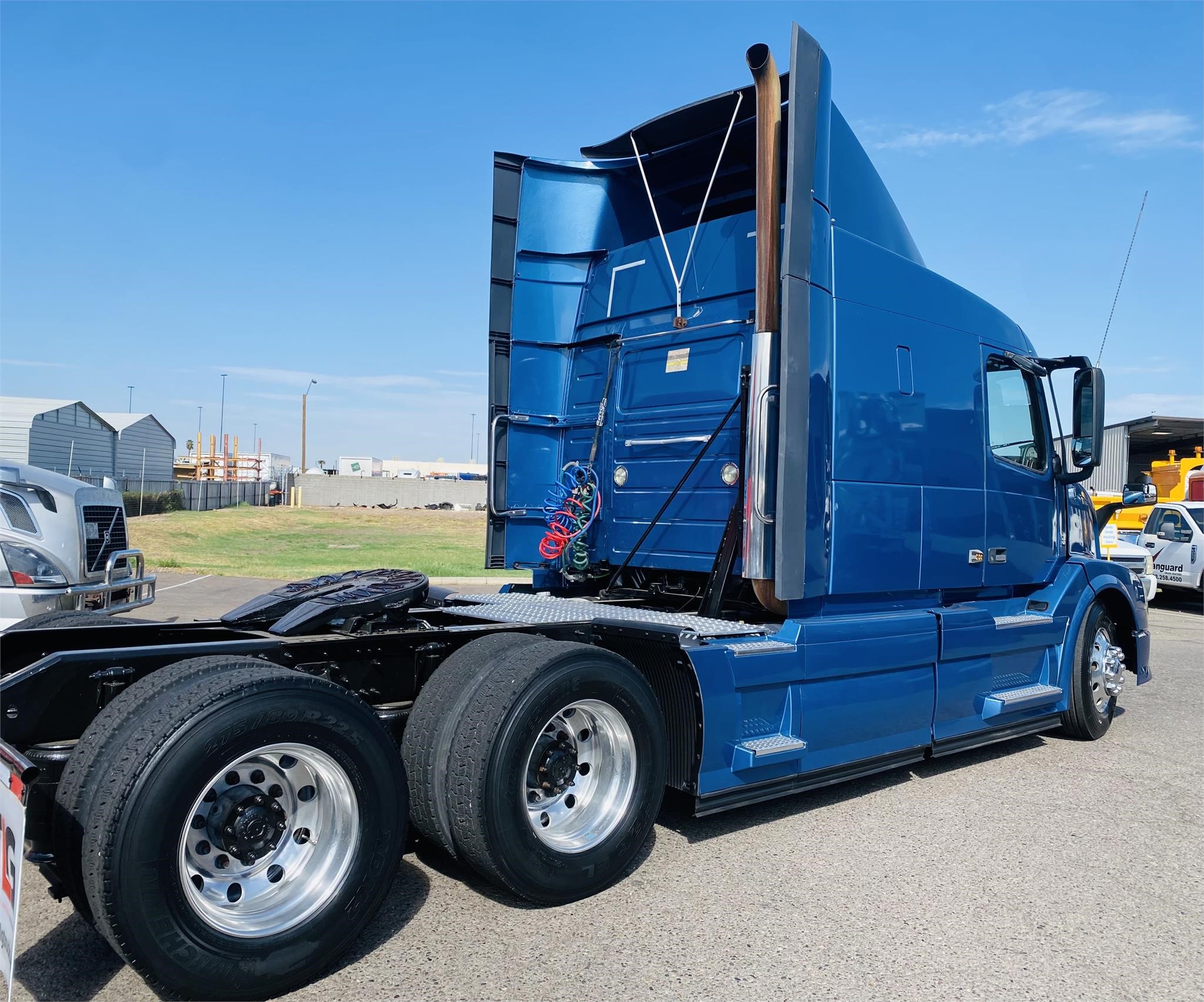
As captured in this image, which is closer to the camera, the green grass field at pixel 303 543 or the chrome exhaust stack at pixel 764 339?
the chrome exhaust stack at pixel 764 339

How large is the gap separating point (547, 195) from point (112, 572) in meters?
5.41

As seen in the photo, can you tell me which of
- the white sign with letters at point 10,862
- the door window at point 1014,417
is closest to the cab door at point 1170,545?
the door window at point 1014,417

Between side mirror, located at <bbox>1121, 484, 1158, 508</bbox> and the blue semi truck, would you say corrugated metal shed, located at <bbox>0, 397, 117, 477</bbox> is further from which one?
side mirror, located at <bbox>1121, 484, 1158, 508</bbox>

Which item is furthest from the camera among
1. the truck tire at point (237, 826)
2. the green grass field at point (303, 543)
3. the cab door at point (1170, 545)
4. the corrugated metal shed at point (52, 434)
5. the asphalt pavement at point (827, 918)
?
the corrugated metal shed at point (52, 434)

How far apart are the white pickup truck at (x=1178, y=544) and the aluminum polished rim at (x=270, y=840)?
704 inches

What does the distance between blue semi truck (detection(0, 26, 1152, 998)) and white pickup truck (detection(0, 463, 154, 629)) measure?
3.27 m

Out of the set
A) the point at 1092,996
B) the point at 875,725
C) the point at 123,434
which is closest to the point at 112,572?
the point at 875,725

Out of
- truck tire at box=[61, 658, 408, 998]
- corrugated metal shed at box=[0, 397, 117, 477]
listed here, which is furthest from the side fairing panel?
corrugated metal shed at box=[0, 397, 117, 477]

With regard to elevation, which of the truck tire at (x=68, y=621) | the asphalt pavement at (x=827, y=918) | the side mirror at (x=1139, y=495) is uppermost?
the side mirror at (x=1139, y=495)

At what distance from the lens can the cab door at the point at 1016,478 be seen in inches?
237

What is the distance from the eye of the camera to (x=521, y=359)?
20.5 ft

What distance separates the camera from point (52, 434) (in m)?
38.3

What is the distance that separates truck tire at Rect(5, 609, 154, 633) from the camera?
12.4 ft

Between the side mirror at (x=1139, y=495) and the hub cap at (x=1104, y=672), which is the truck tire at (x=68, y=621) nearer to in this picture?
the hub cap at (x=1104, y=672)
